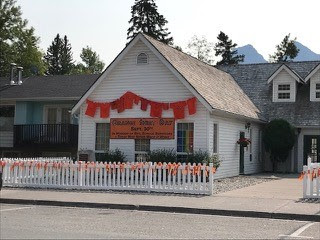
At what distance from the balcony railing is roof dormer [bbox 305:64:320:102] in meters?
13.7

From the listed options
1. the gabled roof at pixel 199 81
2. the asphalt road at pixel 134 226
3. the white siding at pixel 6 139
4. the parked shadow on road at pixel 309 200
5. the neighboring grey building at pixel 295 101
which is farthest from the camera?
the white siding at pixel 6 139

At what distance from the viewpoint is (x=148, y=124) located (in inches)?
913

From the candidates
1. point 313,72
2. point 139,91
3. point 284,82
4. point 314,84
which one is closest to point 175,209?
point 139,91

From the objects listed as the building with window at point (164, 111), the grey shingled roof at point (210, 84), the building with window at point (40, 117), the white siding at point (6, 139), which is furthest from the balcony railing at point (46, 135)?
the grey shingled roof at point (210, 84)

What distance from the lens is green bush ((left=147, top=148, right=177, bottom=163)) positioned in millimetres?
22203

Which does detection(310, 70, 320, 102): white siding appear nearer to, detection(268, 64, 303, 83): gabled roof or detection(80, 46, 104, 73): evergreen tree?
detection(268, 64, 303, 83): gabled roof

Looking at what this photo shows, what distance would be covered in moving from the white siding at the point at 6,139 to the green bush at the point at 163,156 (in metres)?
13.2

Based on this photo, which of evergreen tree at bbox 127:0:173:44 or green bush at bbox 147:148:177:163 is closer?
green bush at bbox 147:148:177:163

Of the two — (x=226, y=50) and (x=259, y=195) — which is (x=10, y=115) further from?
(x=226, y=50)

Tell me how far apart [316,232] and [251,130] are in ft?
59.6

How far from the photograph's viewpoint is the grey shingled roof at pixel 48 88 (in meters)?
31.4

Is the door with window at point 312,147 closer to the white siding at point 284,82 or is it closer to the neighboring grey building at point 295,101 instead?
the neighboring grey building at point 295,101

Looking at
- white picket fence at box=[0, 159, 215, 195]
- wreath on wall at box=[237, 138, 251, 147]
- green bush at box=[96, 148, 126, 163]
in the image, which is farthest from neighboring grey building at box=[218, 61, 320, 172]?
white picket fence at box=[0, 159, 215, 195]

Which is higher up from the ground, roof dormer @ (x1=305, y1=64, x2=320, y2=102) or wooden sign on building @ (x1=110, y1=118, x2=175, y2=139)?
roof dormer @ (x1=305, y1=64, x2=320, y2=102)
